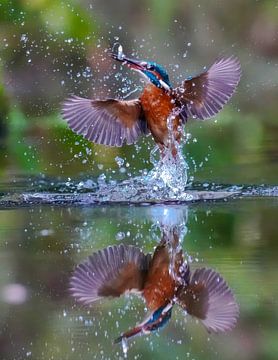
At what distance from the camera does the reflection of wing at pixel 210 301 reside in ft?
9.25

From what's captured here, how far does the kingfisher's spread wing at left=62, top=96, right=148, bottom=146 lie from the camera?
219 inches

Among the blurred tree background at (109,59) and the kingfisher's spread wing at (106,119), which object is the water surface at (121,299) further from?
the blurred tree background at (109,59)

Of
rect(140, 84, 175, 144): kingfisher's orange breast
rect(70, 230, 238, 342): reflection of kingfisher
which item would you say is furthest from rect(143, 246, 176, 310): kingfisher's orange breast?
rect(140, 84, 175, 144): kingfisher's orange breast

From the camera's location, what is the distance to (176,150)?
5695 millimetres

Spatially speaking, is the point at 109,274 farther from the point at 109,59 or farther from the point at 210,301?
the point at 109,59

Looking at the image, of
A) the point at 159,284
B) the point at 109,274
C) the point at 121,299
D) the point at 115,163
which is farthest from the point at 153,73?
the point at 121,299

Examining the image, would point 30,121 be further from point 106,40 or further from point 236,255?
point 236,255

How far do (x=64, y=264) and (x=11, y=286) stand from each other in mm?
302

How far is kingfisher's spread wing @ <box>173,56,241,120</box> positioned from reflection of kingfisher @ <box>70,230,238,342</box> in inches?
72.7

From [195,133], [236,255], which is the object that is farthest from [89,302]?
[195,133]

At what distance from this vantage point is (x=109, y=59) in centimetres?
818

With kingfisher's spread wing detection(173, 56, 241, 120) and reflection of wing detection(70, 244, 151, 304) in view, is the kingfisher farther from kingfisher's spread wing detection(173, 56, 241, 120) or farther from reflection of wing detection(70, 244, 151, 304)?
reflection of wing detection(70, 244, 151, 304)

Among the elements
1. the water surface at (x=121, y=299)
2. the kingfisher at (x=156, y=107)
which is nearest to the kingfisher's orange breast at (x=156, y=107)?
the kingfisher at (x=156, y=107)

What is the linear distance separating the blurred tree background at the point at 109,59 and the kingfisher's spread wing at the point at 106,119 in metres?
1.87
